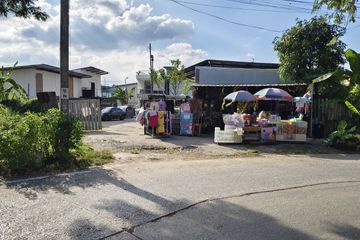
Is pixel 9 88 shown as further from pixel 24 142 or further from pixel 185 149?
pixel 24 142

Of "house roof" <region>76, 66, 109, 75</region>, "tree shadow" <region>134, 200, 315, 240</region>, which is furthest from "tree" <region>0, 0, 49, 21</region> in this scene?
"house roof" <region>76, 66, 109, 75</region>

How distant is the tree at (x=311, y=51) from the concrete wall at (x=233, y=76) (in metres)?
3.80

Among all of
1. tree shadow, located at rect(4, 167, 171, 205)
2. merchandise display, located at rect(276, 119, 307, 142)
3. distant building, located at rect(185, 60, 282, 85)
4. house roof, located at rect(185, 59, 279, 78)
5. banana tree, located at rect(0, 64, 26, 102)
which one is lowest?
tree shadow, located at rect(4, 167, 171, 205)

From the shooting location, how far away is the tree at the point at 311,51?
66.9ft

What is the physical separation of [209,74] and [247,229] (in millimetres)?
19241

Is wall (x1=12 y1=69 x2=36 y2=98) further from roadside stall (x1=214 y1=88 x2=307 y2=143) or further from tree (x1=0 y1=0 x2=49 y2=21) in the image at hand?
tree (x1=0 y1=0 x2=49 y2=21)

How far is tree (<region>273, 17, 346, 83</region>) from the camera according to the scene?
20.4 m

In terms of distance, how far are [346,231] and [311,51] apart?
16802mm

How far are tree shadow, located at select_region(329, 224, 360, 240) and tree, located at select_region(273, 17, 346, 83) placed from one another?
15581 mm

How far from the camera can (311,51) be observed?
20578 mm

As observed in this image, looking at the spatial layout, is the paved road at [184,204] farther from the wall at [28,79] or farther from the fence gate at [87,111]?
the wall at [28,79]

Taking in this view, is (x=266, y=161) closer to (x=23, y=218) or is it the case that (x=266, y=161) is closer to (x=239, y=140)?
(x=239, y=140)

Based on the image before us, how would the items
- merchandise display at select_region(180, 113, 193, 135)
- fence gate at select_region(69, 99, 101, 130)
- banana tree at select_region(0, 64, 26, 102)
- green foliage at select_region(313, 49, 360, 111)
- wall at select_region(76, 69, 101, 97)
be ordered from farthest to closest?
wall at select_region(76, 69, 101, 97), fence gate at select_region(69, 99, 101, 130), merchandise display at select_region(180, 113, 193, 135), banana tree at select_region(0, 64, 26, 102), green foliage at select_region(313, 49, 360, 111)

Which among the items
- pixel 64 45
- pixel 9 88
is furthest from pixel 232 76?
pixel 64 45
